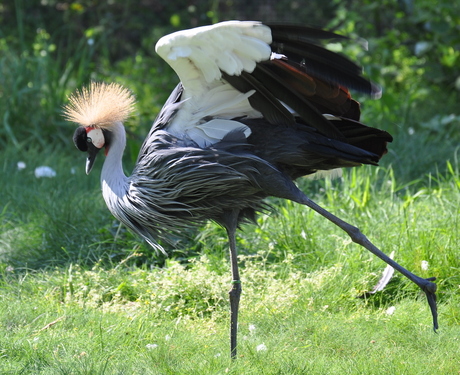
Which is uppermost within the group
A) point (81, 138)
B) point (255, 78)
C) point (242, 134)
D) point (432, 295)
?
point (255, 78)

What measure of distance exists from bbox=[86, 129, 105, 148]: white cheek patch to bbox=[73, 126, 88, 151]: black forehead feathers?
0.03 meters

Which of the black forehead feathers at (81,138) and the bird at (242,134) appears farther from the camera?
the black forehead feathers at (81,138)

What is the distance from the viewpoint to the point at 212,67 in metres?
3.00

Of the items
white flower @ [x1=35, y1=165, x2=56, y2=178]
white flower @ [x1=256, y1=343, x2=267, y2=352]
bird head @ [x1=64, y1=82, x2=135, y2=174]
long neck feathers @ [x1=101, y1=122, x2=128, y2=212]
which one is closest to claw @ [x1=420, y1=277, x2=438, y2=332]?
white flower @ [x1=256, y1=343, x2=267, y2=352]

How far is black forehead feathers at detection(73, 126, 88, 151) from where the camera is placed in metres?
3.83

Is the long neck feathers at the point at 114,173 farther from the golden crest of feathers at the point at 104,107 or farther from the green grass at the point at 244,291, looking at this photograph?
the green grass at the point at 244,291

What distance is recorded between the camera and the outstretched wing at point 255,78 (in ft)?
9.45

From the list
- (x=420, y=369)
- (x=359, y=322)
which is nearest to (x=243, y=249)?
(x=359, y=322)

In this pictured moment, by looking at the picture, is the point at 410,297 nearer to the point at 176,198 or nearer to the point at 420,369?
the point at 420,369

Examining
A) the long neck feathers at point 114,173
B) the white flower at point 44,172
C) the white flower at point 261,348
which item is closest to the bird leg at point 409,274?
the white flower at point 261,348

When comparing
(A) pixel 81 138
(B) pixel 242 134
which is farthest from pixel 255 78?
(A) pixel 81 138

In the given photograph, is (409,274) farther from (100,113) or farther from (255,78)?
(100,113)

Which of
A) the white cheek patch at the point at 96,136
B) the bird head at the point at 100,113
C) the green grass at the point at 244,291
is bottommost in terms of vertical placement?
the green grass at the point at 244,291

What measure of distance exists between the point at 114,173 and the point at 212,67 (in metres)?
0.96
